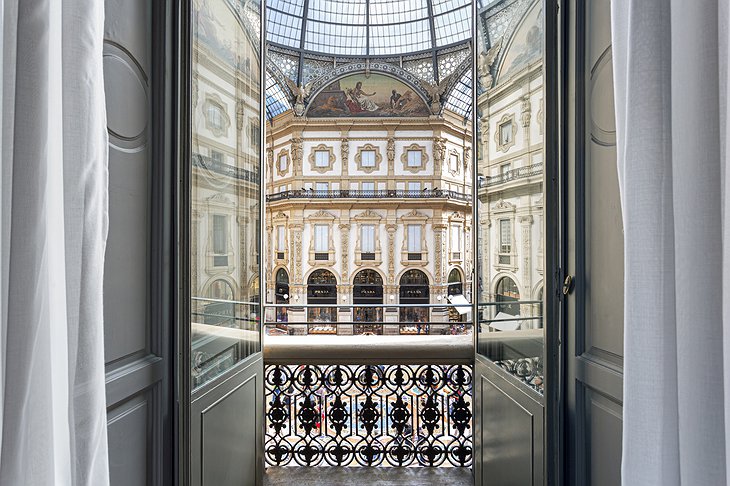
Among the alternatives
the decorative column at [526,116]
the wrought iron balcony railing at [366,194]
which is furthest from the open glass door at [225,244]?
the wrought iron balcony railing at [366,194]

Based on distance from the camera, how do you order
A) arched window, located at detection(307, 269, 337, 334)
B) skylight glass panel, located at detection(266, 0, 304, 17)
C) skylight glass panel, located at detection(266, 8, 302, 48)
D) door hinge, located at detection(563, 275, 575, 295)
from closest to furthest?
door hinge, located at detection(563, 275, 575, 295), skylight glass panel, located at detection(266, 0, 304, 17), skylight glass panel, located at detection(266, 8, 302, 48), arched window, located at detection(307, 269, 337, 334)

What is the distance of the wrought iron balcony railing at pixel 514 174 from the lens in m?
1.41

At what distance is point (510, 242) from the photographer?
5.32 ft

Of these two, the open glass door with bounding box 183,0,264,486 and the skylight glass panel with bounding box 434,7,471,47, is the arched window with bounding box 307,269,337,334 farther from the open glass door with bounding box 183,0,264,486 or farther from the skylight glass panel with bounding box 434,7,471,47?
the open glass door with bounding box 183,0,264,486

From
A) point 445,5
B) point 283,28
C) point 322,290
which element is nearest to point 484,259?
point 445,5

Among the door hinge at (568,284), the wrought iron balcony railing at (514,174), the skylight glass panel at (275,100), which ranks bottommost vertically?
the door hinge at (568,284)

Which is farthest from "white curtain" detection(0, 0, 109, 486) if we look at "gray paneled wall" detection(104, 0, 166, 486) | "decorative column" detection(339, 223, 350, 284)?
"decorative column" detection(339, 223, 350, 284)

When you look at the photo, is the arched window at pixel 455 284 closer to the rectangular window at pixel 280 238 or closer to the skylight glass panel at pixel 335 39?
the rectangular window at pixel 280 238

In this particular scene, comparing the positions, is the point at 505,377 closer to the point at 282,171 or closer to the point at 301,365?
the point at 301,365

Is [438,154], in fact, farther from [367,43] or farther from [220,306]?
[220,306]

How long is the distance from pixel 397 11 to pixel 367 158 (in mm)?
4878

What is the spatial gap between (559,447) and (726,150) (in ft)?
3.33

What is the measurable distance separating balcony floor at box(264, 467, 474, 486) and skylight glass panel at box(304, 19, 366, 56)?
1361 centimetres

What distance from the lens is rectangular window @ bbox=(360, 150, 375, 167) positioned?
15.6 m
